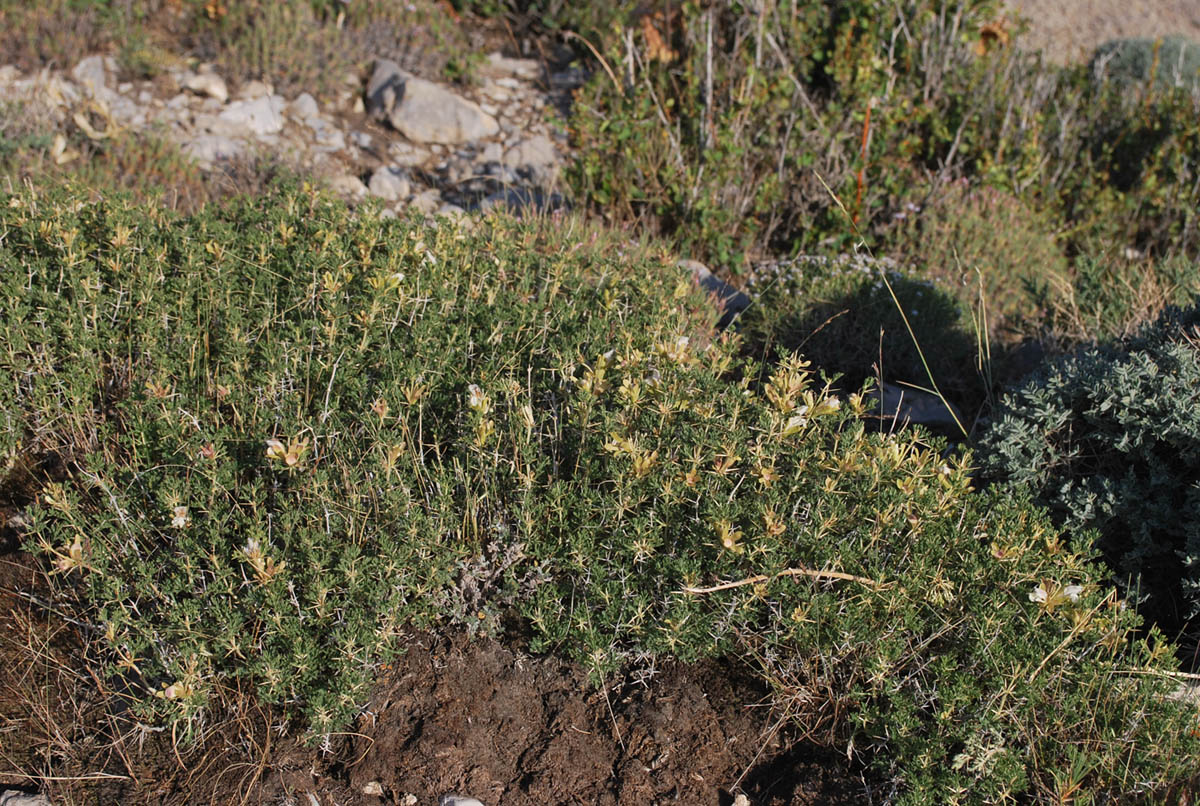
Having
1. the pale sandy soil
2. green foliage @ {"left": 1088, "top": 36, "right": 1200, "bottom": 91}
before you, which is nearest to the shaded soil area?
green foliage @ {"left": 1088, "top": 36, "right": 1200, "bottom": 91}

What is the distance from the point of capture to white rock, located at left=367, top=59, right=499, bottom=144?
6.99 metres

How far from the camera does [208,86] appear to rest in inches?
272

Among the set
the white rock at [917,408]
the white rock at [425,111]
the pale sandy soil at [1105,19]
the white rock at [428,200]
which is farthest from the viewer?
the pale sandy soil at [1105,19]

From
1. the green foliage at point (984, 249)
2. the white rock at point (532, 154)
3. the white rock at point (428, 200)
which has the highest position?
the green foliage at point (984, 249)

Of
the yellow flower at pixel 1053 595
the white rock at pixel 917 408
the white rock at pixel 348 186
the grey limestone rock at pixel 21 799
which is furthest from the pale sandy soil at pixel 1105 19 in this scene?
the grey limestone rock at pixel 21 799

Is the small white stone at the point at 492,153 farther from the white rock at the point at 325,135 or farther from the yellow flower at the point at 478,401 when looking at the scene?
the yellow flower at the point at 478,401

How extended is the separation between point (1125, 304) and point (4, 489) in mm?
4907

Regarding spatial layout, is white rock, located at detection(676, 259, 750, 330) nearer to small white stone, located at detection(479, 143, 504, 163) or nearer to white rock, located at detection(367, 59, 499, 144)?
small white stone, located at detection(479, 143, 504, 163)

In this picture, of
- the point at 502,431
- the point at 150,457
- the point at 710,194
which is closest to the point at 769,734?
the point at 502,431

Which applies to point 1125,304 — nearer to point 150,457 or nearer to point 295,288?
point 295,288

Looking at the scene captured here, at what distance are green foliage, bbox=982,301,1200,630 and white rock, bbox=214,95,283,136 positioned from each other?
532 centimetres

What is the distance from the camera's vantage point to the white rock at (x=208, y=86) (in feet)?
22.6

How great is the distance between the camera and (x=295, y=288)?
11.8ft

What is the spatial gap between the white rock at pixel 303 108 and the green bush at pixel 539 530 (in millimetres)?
3640
